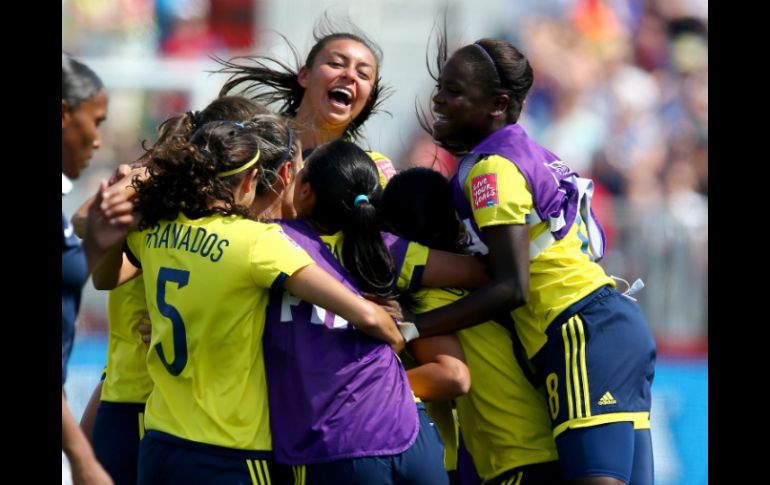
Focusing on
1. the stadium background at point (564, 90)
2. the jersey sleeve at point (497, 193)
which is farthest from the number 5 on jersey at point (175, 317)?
the stadium background at point (564, 90)

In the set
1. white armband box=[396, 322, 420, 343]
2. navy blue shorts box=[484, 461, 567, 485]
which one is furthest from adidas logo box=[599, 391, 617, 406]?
white armband box=[396, 322, 420, 343]

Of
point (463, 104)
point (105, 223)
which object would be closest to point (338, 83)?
point (463, 104)

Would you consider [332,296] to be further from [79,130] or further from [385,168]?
[79,130]

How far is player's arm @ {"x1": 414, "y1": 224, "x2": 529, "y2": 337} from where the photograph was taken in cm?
393

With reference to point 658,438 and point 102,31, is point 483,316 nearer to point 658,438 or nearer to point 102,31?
point 658,438

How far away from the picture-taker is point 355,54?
16.9 feet

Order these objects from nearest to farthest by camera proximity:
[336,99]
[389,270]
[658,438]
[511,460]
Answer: [389,270], [511,460], [336,99], [658,438]

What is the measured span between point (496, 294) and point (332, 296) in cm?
65

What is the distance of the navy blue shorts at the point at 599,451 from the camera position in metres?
3.93

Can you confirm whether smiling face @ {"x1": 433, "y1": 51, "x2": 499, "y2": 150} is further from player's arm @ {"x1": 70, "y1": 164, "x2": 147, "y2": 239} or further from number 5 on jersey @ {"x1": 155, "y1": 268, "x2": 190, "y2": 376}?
number 5 on jersey @ {"x1": 155, "y1": 268, "x2": 190, "y2": 376}

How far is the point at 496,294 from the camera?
12.9 feet

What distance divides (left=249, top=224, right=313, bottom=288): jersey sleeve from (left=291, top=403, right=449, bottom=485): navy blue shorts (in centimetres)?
58
